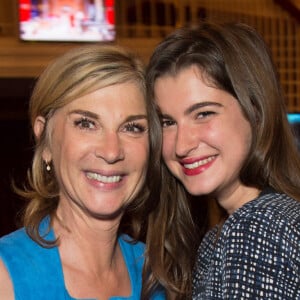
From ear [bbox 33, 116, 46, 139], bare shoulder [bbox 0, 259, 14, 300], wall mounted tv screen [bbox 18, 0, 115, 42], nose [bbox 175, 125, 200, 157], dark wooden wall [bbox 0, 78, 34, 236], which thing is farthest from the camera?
dark wooden wall [bbox 0, 78, 34, 236]

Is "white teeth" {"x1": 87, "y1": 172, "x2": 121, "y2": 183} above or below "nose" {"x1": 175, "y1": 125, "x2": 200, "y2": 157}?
below

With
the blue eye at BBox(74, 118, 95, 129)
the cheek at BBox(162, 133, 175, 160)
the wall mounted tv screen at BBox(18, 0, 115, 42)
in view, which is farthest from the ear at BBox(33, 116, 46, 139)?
the wall mounted tv screen at BBox(18, 0, 115, 42)

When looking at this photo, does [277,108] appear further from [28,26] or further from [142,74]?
[28,26]

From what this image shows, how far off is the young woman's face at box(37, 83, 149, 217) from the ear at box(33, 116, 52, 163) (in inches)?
0.4

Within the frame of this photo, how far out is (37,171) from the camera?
2.27m

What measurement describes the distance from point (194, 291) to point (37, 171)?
61cm

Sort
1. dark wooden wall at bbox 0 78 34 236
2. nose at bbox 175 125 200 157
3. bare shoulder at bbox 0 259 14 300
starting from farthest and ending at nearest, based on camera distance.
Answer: dark wooden wall at bbox 0 78 34 236
nose at bbox 175 125 200 157
bare shoulder at bbox 0 259 14 300

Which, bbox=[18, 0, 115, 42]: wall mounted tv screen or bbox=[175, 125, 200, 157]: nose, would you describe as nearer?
bbox=[175, 125, 200, 157]: nose

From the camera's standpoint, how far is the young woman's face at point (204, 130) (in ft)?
6.53

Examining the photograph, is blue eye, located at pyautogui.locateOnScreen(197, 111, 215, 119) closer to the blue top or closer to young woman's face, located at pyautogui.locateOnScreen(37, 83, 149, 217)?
young woman's face, located at pyautogui.locateOnScreen(37, 83, 149, 217)

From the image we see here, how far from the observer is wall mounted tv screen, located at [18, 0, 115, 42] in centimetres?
529

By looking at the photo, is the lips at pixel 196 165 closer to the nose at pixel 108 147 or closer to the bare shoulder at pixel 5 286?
the nose at pixel 108 147

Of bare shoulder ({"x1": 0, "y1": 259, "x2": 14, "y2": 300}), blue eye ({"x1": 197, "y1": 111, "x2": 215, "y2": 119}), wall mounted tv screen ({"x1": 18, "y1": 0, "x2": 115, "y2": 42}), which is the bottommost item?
bare shoulder ({"x1": 0, "y1": 259, "x2": 14, "y2": 300})

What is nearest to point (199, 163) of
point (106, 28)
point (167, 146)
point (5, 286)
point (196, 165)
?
point (196, 165)
